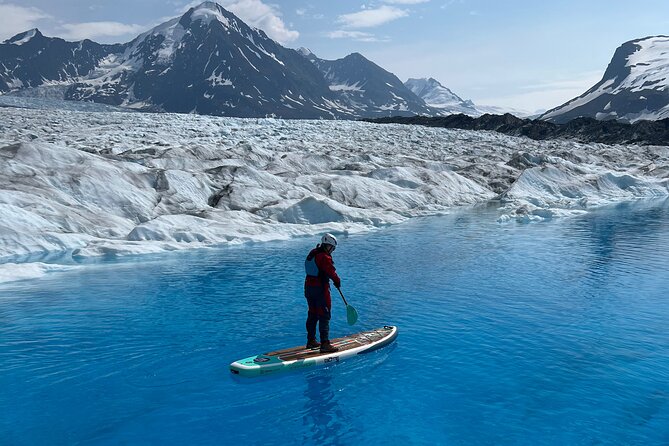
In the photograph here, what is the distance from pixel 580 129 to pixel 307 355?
11108cm

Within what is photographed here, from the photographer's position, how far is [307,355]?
11.8 metres


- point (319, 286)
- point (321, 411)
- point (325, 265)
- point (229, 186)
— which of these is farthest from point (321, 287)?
point (229, 186)

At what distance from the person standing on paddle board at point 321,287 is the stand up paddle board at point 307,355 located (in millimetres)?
225

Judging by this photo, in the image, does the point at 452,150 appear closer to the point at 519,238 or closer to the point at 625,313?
the point at 519,238

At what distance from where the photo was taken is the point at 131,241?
90.5 ft

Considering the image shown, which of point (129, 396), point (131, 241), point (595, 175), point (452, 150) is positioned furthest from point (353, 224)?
point (452, 150)

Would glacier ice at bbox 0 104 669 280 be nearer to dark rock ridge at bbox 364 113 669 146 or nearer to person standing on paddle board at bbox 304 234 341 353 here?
person standing on paddle board at bbox 304 234 341 353

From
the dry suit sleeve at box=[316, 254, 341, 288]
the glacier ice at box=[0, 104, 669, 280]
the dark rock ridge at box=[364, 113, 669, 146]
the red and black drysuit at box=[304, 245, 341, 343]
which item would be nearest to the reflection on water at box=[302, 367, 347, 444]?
the red and black drysuit at box=[304, 245, 341, 343]

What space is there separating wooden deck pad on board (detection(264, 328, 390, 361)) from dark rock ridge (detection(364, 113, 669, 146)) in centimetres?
9742

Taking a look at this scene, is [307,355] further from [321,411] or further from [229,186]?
[229,186]

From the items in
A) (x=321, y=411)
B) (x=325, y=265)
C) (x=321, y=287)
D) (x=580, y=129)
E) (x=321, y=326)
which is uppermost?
(x=580, y=129)

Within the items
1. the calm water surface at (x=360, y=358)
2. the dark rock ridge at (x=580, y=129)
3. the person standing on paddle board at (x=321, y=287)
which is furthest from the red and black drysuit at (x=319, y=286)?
the dark rock ridge at (x=580, y=129)

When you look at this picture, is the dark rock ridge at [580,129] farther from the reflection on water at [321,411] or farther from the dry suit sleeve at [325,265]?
the reflection on water at [321,411]

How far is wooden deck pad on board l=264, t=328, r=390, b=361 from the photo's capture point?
11.8 metres
